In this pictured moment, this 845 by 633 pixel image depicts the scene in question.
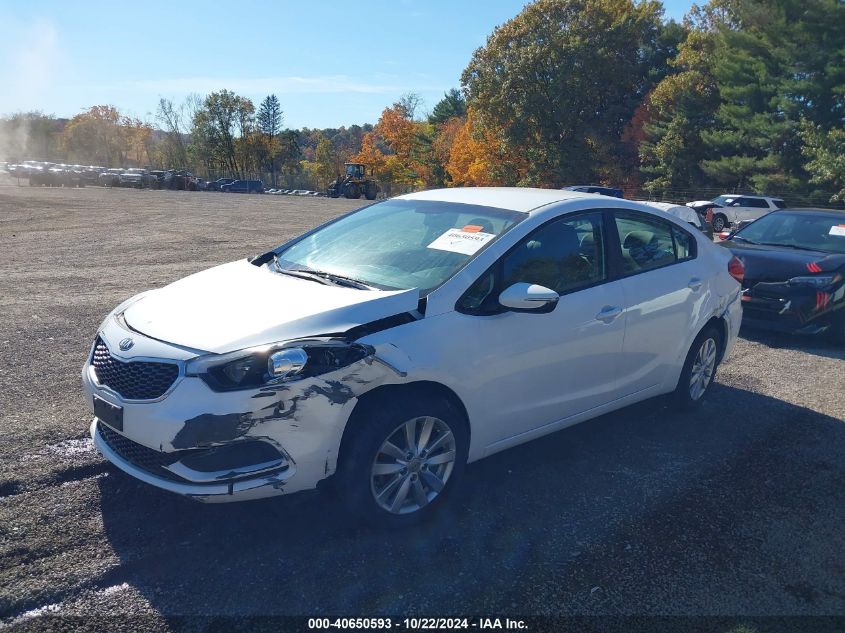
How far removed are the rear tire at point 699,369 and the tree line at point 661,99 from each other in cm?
2940

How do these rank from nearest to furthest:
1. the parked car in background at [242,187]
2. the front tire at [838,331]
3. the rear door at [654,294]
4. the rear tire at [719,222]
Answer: the rear door at [654,294], the front tire at [838,331], the rear tire at [719,222], the parked car in background at [242,187]

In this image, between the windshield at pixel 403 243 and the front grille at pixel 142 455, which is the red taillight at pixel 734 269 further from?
the front grille at pixel 142 455

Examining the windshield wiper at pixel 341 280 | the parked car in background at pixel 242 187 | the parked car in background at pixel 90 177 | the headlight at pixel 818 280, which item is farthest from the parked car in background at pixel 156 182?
the windshield wiper at pixel 341 280

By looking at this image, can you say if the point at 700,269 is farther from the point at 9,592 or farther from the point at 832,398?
the point at 9,592

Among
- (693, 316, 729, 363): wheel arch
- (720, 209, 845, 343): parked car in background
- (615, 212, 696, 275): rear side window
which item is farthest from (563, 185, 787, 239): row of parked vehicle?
(615, 212, 696, 275): rear side window

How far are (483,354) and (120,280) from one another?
28.1 ft

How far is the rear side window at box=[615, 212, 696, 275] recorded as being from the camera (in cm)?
467

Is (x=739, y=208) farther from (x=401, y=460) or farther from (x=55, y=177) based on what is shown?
(x=55, y=177)

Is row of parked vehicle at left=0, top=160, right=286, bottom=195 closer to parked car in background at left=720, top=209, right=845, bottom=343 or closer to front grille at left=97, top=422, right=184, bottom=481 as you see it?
parked car in background at left=720, top=209, right=845, bottom=343

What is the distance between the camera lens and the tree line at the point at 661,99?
3203cm

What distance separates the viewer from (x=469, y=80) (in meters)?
53.7

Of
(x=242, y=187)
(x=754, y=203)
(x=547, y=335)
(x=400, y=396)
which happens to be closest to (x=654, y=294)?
(x=547, y=335)

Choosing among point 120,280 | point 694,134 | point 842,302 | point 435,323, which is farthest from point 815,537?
point 694,134

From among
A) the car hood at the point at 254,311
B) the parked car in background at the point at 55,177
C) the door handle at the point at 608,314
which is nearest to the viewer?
Result: the car hood at the point at 254,311
